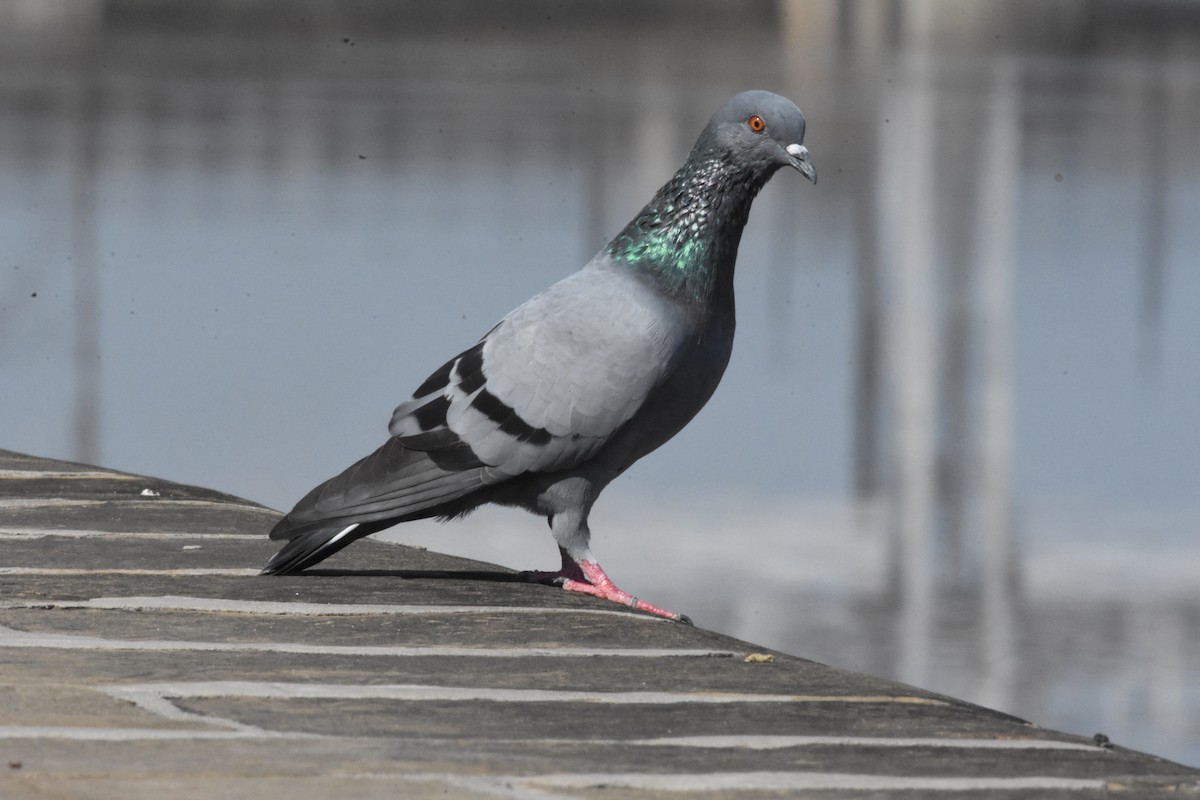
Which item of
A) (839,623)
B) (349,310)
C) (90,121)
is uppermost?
(90,121)

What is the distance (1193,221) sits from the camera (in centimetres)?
2023

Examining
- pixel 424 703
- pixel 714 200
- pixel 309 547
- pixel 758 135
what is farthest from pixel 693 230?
pixel 424 703

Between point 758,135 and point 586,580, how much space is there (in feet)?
3.53

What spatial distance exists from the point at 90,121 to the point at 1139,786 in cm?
2496

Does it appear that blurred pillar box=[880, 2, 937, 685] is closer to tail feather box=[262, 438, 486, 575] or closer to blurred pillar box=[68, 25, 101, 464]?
blurred pillar box=[68, 25, 101, 464]

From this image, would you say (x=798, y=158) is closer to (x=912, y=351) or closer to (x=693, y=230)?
(x=693, y=230)

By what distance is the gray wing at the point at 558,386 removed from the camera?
462 cm

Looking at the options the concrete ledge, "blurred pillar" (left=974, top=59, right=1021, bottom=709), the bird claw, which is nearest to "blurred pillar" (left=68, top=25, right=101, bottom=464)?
"blurred pillar" (left=974, top=59, right=1021, bottom=709)

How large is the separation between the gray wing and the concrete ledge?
0.30m

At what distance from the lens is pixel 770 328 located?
15.8m

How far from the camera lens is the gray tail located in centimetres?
455

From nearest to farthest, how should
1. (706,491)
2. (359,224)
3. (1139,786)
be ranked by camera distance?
(1139,786) < (706,491) < (359,224)

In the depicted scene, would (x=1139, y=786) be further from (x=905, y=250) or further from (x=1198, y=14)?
(x=1198, y=14)

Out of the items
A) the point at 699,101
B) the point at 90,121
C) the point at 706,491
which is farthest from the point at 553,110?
the point at 706,491
